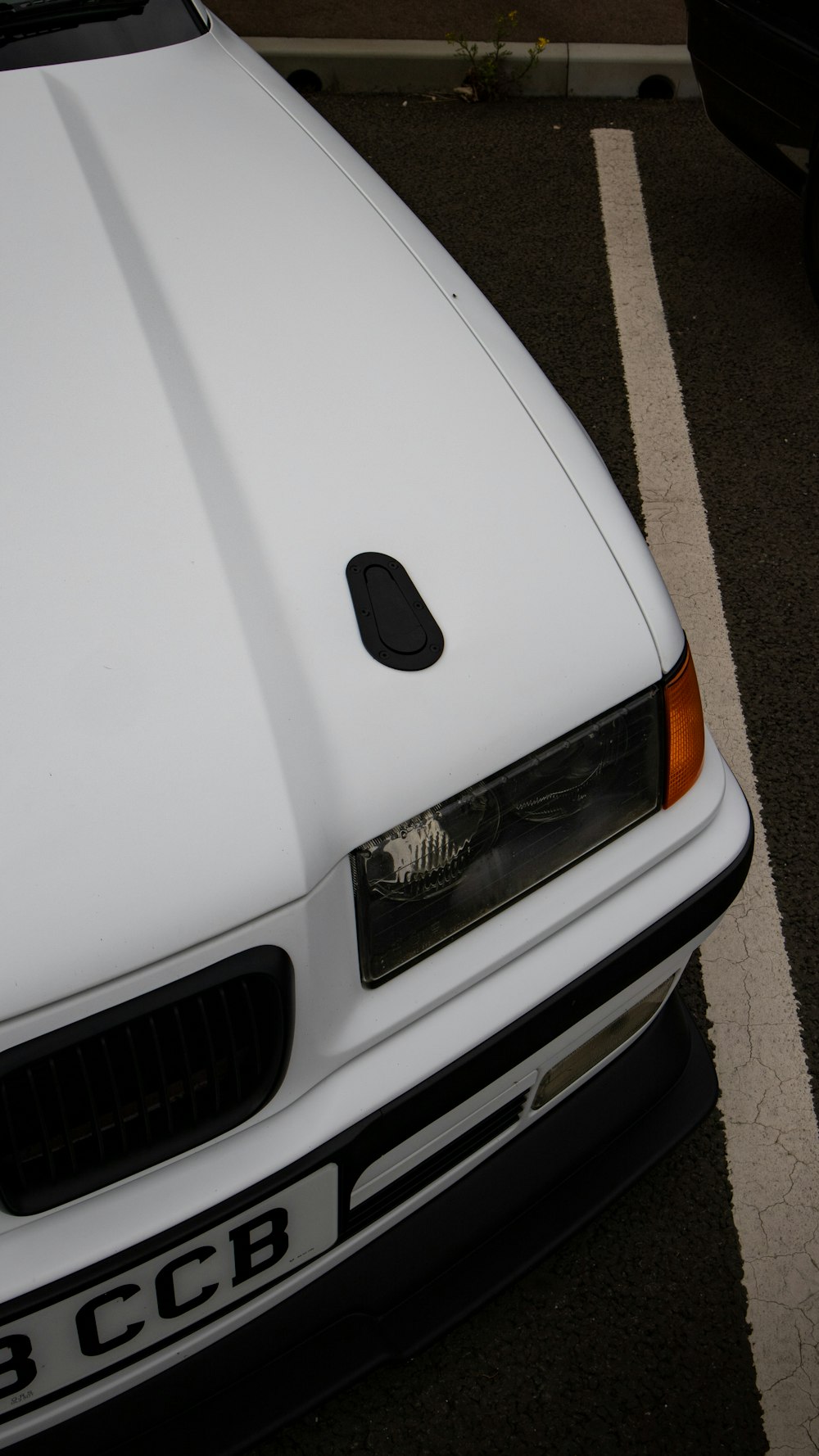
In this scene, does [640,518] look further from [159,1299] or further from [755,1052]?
[159,1299]

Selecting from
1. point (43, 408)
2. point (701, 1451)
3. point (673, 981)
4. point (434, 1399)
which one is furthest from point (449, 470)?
point (701, 1451)

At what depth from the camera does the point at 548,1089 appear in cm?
148

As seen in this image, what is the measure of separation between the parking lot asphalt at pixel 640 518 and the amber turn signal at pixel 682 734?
0.38 metres

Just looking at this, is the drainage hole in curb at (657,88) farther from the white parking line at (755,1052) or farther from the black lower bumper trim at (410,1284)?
the black lower bumper trim at (410,1284)

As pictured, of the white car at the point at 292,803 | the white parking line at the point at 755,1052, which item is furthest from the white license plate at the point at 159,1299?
the white parking line at the point at 755,1052

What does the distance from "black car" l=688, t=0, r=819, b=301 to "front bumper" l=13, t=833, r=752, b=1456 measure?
8.41ft

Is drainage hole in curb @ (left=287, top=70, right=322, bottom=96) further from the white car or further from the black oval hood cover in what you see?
the black oval hood cover

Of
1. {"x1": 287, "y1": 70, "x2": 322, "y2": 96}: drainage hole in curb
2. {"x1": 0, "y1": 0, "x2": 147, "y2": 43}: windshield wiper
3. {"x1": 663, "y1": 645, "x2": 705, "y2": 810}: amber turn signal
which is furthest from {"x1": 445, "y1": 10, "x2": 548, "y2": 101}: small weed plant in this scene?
{"x1": 663, "y1": 645, "x2": 705, "y2": 810}: amber turn signal

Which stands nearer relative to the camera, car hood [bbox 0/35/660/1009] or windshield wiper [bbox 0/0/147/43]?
car hood [bbox 0/35/660/1009]

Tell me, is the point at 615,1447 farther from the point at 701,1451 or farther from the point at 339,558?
the point at 339,558

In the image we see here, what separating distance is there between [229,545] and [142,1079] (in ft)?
Result: 1.90

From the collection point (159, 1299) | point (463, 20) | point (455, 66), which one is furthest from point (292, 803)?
point (463, 20)

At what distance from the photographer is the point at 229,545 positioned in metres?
1.26

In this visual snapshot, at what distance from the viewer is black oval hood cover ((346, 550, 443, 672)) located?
1.22 meters
